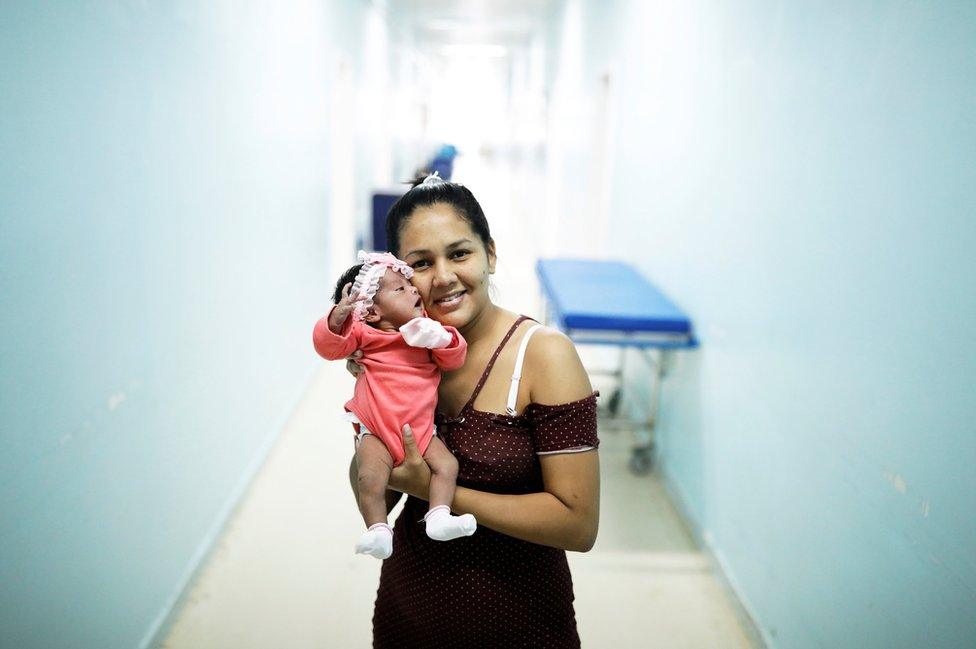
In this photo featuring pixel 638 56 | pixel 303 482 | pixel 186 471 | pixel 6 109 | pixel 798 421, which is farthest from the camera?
pixel 638 56

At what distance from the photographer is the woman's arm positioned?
1.10m

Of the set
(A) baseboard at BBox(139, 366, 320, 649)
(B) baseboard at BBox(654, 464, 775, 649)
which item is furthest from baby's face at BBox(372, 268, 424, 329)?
(B) baseboard at BBox(654, 464, 775, 649)

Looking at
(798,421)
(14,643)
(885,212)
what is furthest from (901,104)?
(14,643)

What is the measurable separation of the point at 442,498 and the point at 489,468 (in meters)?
0.11

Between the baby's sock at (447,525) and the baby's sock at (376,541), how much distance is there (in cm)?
11

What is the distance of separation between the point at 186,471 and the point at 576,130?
5864 millimetres

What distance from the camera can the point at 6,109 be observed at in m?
1.28

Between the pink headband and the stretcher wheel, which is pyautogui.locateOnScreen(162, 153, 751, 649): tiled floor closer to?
the stretcher wheel

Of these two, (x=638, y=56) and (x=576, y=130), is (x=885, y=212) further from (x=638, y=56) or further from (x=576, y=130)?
(x=576, y=130)

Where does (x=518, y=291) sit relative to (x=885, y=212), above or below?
below

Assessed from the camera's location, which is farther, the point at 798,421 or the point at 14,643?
the point at 798,421

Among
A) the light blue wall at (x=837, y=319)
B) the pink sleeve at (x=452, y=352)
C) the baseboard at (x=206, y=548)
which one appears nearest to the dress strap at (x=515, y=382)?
the pink sleeve at (x=452, y=352)

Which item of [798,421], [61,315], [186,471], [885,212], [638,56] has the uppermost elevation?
[638,56]

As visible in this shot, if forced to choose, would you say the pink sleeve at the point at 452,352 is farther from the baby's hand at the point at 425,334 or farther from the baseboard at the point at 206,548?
the baseboard at the point at 206,548
